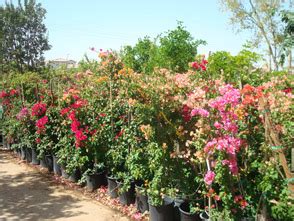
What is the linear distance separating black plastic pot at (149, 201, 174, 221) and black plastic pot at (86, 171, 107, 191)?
180 centimetres

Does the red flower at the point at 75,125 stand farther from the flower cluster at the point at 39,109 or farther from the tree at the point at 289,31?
the tree at the point at 289,31

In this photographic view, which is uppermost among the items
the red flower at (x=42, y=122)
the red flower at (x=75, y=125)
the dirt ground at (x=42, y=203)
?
the red flower at (x=42, y=122)

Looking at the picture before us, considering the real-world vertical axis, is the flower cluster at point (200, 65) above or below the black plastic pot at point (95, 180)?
above

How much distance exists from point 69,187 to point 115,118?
1.84 metres

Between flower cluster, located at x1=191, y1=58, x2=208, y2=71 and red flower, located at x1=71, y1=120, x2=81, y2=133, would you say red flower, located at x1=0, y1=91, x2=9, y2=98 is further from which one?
flower cluster, located at x1=191, y1=58, x2=208, y2=71

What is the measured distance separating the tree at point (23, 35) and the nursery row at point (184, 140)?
2461 cm

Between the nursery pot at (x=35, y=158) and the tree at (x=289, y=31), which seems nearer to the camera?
the nursery pot at (x=35, y=158)

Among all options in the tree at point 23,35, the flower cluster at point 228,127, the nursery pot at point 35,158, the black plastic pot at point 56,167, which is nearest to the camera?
the flower cluster at point 228,127

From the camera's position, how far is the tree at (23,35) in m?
28.2

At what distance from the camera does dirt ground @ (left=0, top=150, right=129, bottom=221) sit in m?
4.45

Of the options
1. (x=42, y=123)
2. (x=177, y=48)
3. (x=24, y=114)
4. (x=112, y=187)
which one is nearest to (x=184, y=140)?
(x=112, y=187)

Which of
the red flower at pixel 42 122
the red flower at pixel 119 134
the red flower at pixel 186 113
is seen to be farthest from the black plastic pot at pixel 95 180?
the red flower at pixel 186 113

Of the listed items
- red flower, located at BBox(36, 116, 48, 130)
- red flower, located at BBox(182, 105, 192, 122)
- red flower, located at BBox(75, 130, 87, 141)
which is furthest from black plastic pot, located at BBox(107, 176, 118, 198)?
red flower, located at BBox(36, 116, 48, 130)

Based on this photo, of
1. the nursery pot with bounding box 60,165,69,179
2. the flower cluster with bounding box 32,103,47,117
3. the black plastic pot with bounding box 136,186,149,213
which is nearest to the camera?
the black plastic pot with bounding box 136,186,149,213
